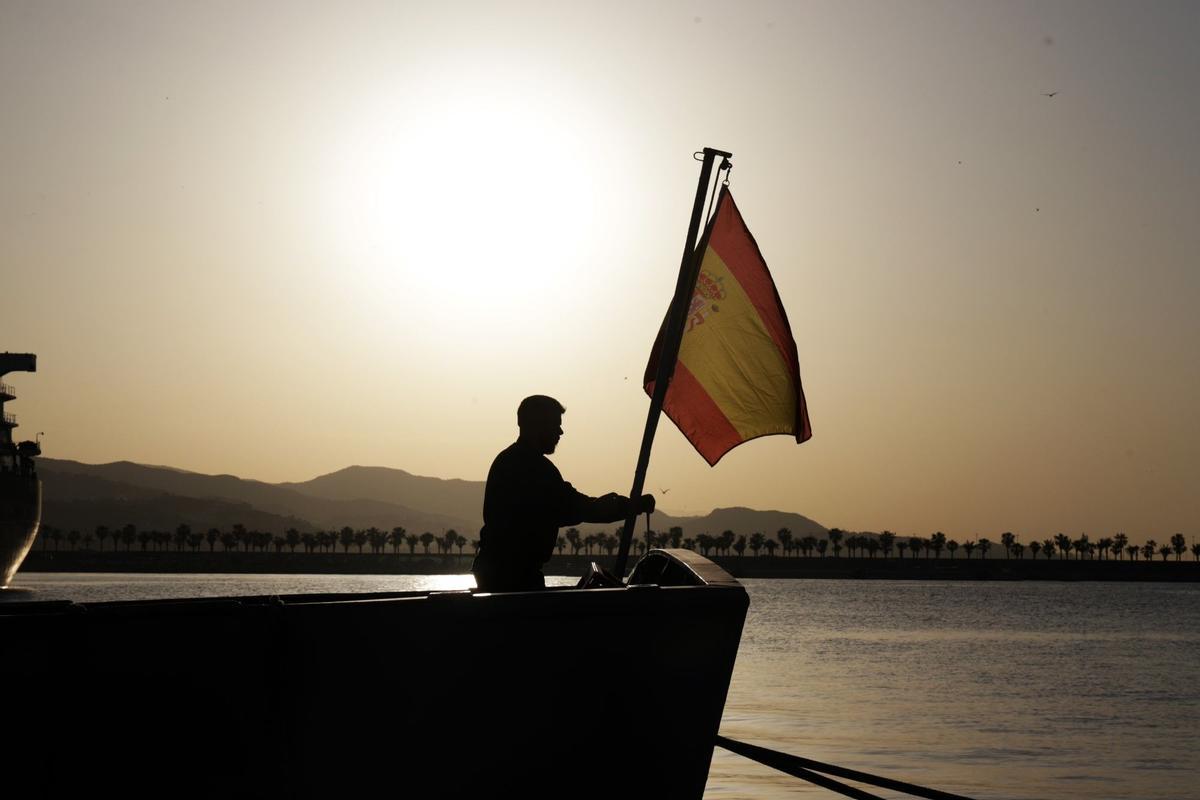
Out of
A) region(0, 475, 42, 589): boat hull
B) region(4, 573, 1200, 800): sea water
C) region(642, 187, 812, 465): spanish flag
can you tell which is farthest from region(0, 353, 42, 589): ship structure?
region(642, 187, 812, 465): spanish flag

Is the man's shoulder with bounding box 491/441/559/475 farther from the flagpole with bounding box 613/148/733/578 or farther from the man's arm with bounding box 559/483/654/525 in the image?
the flagpole with bounding box 613/148/733/578

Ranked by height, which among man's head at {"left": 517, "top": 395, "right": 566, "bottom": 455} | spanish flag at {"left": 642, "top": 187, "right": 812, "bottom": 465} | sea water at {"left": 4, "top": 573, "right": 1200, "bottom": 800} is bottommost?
sea water at {"left": 4, "top": 573, "right": 1200, "bottom": 800}

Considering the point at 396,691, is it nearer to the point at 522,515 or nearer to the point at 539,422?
the point at 522,515

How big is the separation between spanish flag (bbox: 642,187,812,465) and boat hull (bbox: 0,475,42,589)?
A: 94235mm

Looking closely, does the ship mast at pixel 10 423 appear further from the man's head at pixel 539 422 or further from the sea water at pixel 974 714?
the man's head at pixel 539 422

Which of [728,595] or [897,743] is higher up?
[728,595]

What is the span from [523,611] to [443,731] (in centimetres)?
64

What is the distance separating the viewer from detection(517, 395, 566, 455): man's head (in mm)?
7547

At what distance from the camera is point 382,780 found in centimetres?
577

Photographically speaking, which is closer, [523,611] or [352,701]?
[352,701]

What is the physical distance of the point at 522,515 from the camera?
7312 millimetres

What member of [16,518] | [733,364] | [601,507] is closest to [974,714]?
[733,364]

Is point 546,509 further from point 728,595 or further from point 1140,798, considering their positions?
point 1140,798

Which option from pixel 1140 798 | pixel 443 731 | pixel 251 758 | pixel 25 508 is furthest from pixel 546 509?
pixel 25 508
